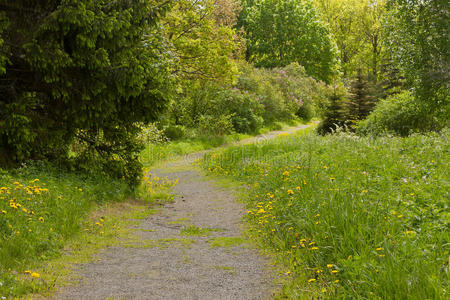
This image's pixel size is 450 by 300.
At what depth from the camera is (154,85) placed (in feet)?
25.4

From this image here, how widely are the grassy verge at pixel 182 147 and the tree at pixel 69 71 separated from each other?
7141mm

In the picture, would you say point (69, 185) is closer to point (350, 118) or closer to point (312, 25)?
point (350, 118)

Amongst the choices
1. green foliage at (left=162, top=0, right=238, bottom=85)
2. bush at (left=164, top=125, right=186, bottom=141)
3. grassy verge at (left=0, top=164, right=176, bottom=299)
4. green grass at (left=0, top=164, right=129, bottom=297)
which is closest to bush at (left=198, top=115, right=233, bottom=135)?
bush at (left=164, top=125, right=186, bottom=141)

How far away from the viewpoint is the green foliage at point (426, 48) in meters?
14.4

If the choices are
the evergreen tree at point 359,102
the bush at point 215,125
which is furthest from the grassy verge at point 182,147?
the evergreen tree at point 359,102

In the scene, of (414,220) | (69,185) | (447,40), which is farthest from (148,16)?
(447,40)

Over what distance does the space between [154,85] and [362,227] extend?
499 centimetres

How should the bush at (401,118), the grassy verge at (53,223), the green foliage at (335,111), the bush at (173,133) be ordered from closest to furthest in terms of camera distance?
the grassy verge at (53,223) → the bush at (401,118) → the bush at (173,133) → the green foliage at (335,111)

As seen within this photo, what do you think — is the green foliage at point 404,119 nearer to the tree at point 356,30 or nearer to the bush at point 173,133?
the bush at point 173,133

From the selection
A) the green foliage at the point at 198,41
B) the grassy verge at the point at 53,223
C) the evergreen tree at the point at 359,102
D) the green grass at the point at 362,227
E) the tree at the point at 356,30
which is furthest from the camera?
the tree at the point at 356,30

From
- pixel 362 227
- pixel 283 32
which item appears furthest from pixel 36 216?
pixel 283 32

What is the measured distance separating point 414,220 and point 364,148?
5904 mm

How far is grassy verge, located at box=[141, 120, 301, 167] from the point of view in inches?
599

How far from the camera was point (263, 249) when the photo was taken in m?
5.31
